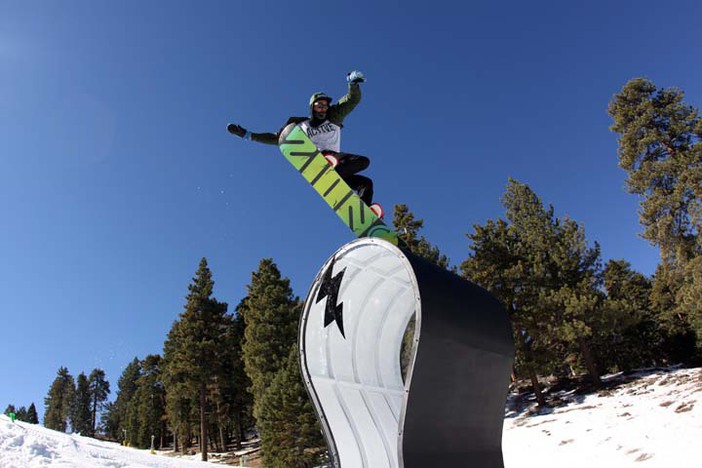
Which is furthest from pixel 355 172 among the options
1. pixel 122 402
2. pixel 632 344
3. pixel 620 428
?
pixel 122 402

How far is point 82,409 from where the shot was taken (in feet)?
237

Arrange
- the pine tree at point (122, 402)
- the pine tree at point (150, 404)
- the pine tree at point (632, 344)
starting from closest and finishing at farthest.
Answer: the pine tree at point (632, 344) → the pine tree at point (150, 404) → the pine tree at point (122, 402)

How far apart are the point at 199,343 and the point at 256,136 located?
31718mm

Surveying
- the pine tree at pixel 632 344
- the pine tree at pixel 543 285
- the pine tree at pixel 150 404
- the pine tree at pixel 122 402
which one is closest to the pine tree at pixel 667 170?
the pine tree at pixel 543 285

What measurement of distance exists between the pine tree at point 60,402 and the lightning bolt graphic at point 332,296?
8633cm

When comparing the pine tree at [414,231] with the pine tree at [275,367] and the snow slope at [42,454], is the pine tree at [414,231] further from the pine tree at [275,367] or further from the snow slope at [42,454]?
the snow slope at [42,454]

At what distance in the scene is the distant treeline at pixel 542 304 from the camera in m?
21.2

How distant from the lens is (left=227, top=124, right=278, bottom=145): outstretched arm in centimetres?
654

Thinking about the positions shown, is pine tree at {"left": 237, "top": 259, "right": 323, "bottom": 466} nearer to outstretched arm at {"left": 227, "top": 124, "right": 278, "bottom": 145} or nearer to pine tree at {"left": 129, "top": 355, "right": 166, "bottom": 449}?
outstretched arm at {"left": 227, "top": 124, "right": 278, "bottom": 145}

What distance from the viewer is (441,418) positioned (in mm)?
3711

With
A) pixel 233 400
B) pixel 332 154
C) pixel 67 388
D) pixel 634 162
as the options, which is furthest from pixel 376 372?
pixel 67 388

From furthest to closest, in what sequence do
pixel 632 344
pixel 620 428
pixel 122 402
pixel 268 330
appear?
pixel 122 402 < pixel 632 344 < pixel 268 330 < pixel 620 428

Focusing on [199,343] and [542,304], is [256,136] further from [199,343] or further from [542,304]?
[199,343]

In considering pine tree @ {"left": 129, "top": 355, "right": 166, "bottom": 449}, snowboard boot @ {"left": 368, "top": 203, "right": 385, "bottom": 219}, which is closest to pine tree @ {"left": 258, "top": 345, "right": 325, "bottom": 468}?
snowboard boot @ {"left": 368, "top": 203, "right": 385, "bottom": 219}
